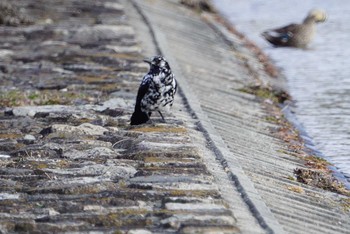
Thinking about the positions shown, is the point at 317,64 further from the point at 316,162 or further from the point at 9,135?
the point at 9,135

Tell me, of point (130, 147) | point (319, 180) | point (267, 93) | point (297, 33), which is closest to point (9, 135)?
point (130, 147)

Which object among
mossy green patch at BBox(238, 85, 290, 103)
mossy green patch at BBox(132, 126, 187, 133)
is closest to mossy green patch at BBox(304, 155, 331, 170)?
mossy green patch at BBox(132, 126, 187, 133)

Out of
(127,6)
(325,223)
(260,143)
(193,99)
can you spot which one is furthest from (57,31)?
(325,223)

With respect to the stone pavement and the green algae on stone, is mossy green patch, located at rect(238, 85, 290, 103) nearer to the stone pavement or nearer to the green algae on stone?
the stone pavement

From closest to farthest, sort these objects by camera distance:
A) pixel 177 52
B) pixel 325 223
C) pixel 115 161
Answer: pixel 325 223, pixel 115 161, pixel 177 52

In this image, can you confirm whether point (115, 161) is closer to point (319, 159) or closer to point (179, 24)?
point (319, 159)

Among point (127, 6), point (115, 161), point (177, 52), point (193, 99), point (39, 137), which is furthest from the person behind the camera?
point (127, 6)
